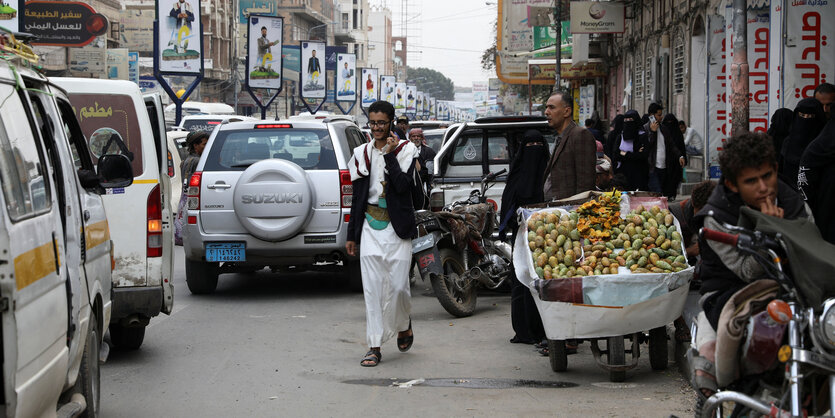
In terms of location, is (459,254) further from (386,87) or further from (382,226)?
(386,87)

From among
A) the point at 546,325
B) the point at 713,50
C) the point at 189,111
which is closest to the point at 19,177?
the point at 546,325

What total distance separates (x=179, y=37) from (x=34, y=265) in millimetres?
22664

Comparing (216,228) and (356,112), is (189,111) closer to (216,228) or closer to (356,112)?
(216,228)

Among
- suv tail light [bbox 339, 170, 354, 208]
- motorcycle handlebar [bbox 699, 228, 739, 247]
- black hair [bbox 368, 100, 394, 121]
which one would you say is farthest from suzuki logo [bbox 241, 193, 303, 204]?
motorcycle handlebar [bbox 699, 228, 739, 247]

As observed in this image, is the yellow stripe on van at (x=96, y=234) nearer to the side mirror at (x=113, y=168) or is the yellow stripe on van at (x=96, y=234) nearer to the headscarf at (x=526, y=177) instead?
the side mirror at (x=113, y=168)

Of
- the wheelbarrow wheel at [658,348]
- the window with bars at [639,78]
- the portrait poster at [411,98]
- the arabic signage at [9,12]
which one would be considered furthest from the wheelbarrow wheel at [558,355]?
the portrait poster at [411,98]

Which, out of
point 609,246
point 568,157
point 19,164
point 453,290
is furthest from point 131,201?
point 19,164

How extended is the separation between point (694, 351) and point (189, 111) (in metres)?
36.7

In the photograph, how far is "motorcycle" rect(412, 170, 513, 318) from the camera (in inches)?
381

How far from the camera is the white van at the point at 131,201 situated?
7867 mm

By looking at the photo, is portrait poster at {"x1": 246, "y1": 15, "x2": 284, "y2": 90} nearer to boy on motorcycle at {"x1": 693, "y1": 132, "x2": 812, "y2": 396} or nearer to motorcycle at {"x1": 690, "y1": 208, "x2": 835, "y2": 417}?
boy on motorcycle at {"x1": 693, "y1": 132, "x2": 812, "y2": 396}

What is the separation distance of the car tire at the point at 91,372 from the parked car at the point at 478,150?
6890 millimetres

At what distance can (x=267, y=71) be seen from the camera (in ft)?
116

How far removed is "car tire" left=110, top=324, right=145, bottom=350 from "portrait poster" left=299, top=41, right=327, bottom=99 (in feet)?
118
